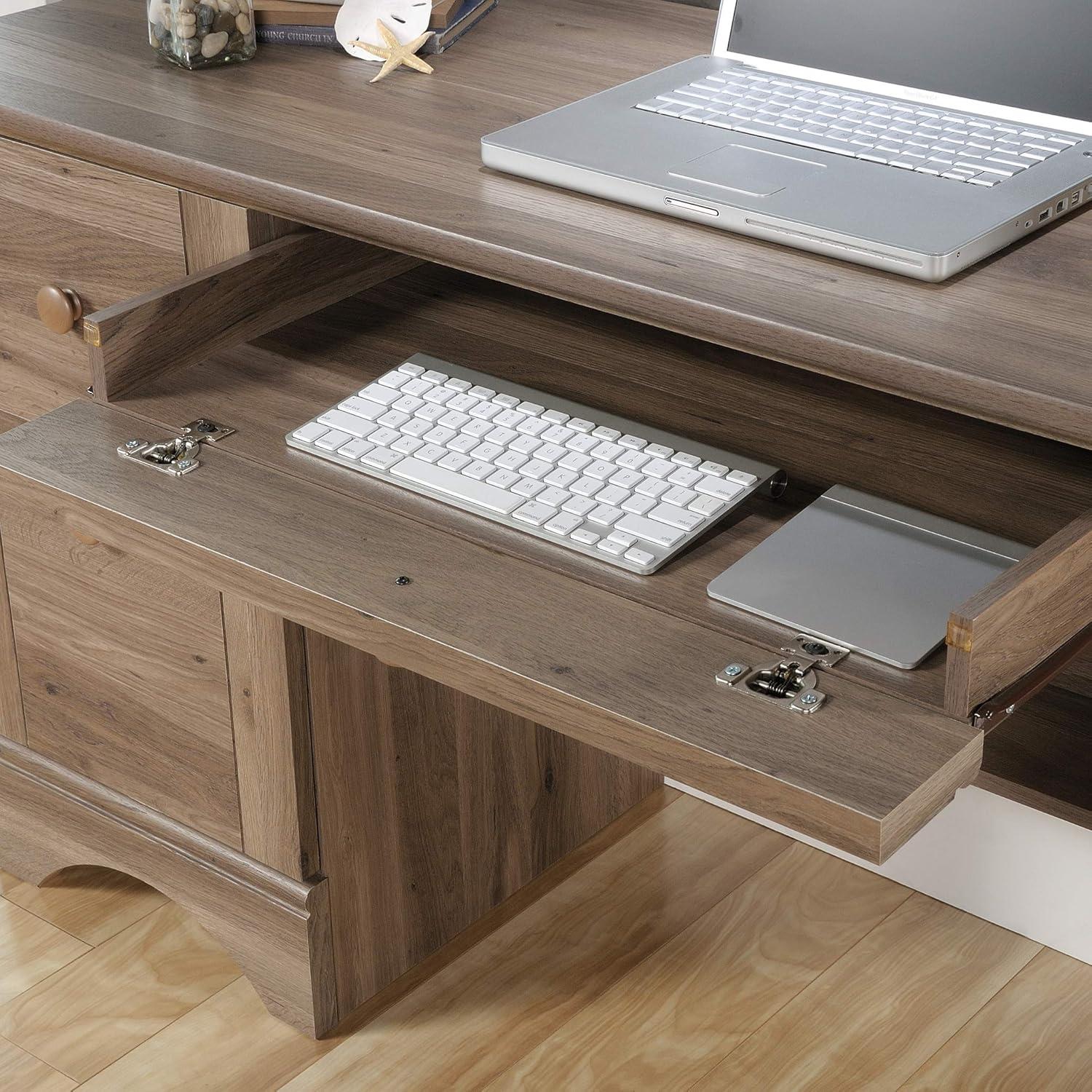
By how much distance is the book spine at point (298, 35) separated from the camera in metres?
1.28

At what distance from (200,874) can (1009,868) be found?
2.46ft

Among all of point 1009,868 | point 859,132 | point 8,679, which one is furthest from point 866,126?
point 8,679

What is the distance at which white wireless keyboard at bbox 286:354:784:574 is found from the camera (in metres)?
0.90

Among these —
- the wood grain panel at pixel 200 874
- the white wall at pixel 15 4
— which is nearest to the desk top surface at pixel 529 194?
the white wall at pixel 15 4

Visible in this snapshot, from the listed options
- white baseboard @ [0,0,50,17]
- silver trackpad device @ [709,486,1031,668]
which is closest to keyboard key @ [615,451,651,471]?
silver trackpad device @ [709,486,1031,668]

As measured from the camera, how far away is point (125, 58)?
128cm

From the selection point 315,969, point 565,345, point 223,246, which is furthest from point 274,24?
point 315,969

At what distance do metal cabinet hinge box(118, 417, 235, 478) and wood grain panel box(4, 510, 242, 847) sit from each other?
0.61ft

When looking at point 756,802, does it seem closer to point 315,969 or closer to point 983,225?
point 983,225

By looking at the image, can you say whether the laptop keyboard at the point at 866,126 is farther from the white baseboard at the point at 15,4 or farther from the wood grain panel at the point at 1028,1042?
the white baseboard at the point at 15,4

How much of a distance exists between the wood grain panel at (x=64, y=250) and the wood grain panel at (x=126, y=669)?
133 mm

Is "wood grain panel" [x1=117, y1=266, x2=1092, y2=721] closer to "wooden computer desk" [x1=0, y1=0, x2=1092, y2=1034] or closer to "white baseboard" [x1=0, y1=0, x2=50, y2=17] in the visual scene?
"wooden computer desk" [x1=0, y1=0, x2=1092, y2=1034]

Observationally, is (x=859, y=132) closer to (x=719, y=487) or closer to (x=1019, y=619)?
(x=719, y=487)

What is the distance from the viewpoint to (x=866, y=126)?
105 centimetres
